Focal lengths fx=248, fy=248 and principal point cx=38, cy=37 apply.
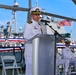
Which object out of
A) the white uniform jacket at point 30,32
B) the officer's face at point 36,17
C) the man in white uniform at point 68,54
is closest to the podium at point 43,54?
the white uniform jacket at point 30,32

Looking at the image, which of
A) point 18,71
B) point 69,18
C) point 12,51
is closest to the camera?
point 18,71

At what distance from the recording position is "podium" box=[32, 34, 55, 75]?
272 cm

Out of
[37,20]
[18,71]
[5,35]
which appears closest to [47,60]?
[37,20]

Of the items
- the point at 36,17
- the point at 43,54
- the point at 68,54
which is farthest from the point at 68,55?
the point at 43,54

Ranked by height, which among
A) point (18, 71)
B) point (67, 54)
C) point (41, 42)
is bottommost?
point (18, 71)

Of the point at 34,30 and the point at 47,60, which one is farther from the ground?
the point at 34,30

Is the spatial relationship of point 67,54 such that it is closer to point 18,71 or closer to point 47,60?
point 18,71

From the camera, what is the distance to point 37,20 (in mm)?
3596

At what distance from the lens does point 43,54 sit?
286 centimetres

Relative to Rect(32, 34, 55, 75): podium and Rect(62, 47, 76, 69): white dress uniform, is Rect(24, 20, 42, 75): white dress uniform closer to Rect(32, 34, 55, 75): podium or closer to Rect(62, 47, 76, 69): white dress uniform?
Rect(32, 34, 55, 75): podium

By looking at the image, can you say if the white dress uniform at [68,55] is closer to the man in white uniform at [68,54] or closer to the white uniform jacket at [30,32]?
the man in white uniform at [68,54]

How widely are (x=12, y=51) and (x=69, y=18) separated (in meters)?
1.74

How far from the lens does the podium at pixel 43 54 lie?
2.72 m

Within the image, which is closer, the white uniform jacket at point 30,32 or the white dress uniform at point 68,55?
the white uniform jacket at point 30,32
